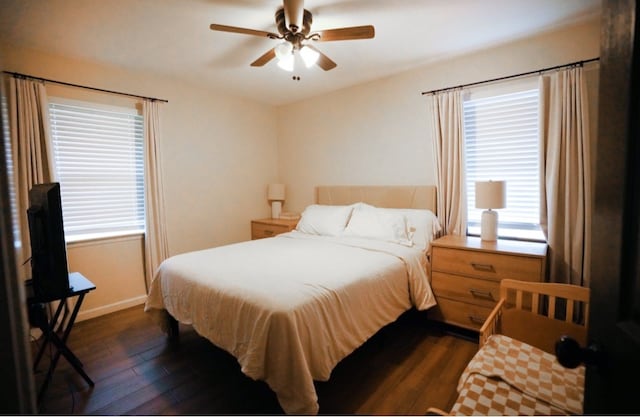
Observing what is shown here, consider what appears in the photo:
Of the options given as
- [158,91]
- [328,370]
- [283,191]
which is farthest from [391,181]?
[158,91]

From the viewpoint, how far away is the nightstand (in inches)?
150

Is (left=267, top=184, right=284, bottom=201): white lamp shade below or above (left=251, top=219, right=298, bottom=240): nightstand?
above

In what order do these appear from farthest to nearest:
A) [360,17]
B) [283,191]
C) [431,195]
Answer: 1. [283,191]
2. [431,195]
3. [360,17]

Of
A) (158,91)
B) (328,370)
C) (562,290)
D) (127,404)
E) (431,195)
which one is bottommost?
(127,404)

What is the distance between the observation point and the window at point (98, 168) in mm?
2742

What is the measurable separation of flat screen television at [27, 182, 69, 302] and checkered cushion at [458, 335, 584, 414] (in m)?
2.21

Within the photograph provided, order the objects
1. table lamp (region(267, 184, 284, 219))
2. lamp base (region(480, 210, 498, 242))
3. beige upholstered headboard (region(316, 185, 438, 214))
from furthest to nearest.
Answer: table lamp (region(267, 184, 284, 219)), beige upholstered headboard (region(316, 185, 438, 214)), lamp base (region(480, 210, 498, 242))

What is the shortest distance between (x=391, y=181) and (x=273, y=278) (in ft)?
6.81

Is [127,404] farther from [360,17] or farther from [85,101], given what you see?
[360,17]

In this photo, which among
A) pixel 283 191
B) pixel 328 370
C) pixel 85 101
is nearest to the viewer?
pixel 328 370

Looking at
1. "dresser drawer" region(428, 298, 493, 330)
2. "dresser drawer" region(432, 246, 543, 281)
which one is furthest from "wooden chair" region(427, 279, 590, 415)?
"dresser drawer" region(428, 298, 493, 330)

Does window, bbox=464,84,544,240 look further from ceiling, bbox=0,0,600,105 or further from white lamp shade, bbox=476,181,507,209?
ceiling, bbox=0,0,600,105

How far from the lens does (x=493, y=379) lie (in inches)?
50.2

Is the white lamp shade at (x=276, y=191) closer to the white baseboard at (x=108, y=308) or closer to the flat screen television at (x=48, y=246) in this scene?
the white baseboard at (x=108, y=308)
